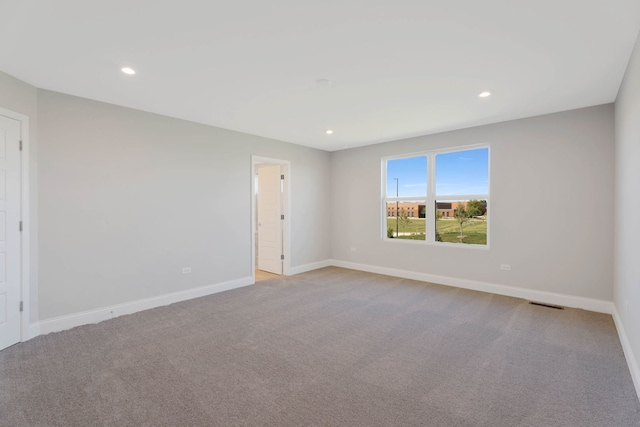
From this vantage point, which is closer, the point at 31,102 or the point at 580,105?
the point at 31,102

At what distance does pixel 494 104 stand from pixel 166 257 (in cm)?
479

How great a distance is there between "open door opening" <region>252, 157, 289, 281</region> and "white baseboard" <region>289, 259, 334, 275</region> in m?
0.18

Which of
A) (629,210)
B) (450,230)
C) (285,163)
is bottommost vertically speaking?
(450,230)

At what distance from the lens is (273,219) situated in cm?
609

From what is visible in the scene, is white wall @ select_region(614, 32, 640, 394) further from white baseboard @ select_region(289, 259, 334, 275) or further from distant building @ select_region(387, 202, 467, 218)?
white baseboard @ select_region(289, 259, 334, 275)

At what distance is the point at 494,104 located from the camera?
3.69 meters

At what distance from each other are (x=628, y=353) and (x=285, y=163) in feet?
17.0

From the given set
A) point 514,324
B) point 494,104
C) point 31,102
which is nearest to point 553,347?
point 514,324

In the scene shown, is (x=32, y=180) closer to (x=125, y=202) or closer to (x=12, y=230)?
(x=12, y=230)

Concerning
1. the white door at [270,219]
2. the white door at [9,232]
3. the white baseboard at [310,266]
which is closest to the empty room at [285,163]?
the white door at [9,232]

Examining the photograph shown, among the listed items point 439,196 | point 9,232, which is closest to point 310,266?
point 439,196

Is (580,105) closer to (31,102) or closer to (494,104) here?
(494,104)

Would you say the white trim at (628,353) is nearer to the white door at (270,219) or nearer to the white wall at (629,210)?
the white wall at (629,210)

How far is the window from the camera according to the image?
4871 mm
